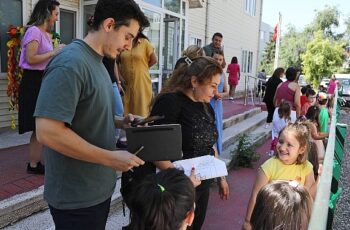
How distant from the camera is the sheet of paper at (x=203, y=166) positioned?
216 centimetres

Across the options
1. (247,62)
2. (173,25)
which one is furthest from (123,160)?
(247,62)

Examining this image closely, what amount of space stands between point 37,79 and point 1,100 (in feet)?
8.15

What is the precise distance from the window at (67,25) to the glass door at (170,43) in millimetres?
2794

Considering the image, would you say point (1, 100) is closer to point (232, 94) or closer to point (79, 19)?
point (79, 19)

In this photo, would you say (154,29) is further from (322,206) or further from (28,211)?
(322,206)

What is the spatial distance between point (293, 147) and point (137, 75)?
2.18 m

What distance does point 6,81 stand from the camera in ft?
18.0

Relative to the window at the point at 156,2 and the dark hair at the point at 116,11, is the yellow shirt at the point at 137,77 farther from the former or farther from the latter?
the window at the point at 156,2

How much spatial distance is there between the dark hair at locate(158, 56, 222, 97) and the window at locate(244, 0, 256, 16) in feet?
52.4

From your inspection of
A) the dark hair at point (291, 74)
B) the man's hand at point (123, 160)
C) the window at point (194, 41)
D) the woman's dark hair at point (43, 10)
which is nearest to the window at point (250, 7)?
the window at point (194, 41)

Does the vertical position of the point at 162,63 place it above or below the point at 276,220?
above

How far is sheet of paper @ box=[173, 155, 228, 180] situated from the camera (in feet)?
7.09

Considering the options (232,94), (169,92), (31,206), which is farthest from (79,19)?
(232,94)

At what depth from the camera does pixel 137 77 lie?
4418 mm
